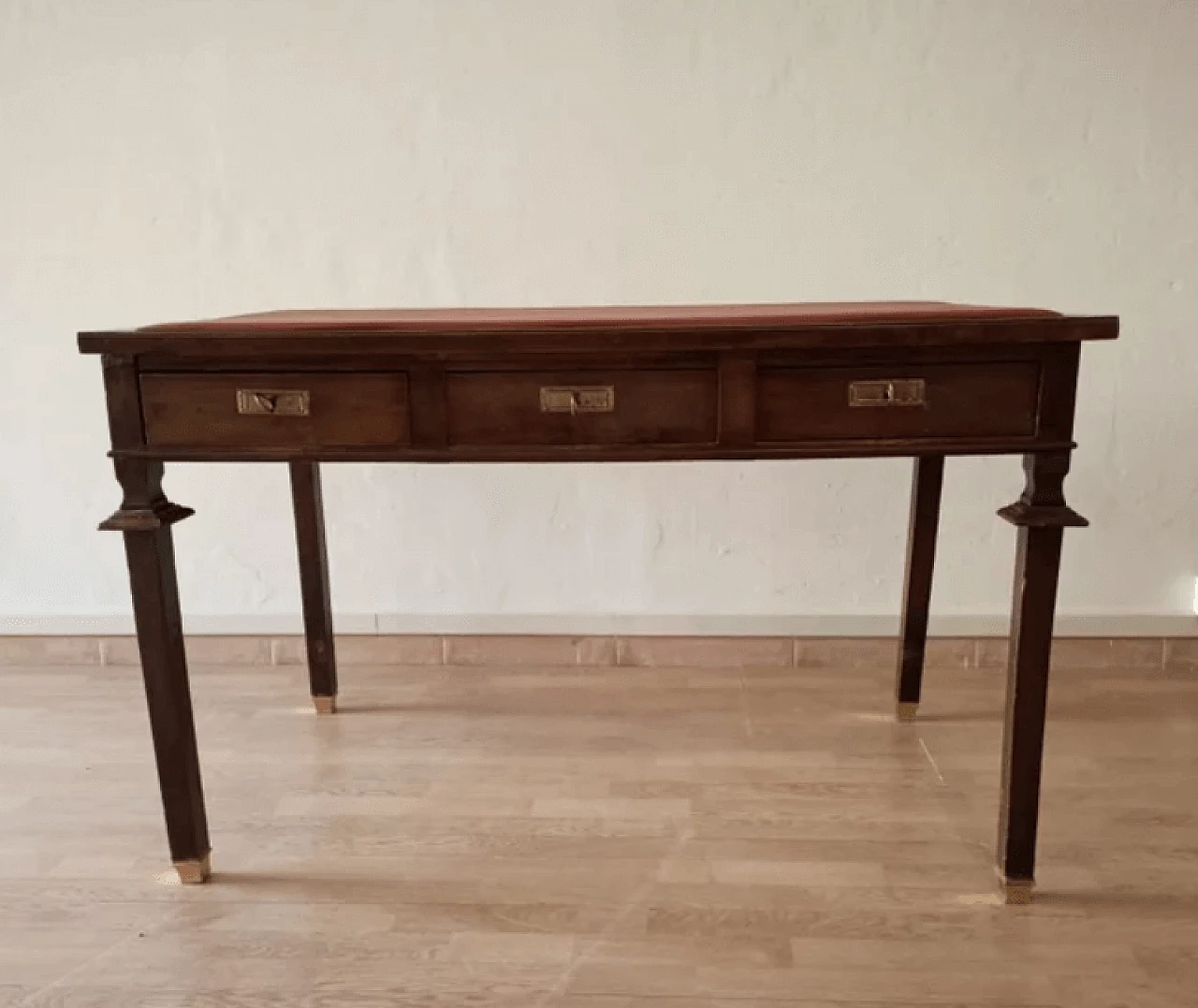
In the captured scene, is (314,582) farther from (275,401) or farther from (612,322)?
(612,322)

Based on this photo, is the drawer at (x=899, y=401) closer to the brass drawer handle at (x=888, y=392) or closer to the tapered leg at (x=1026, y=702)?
the brass drawer handle at (x=888, y=392)

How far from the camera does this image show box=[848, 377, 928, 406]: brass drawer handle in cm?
127

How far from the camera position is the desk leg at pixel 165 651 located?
135 cm

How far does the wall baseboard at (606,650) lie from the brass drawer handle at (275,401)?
1.05m

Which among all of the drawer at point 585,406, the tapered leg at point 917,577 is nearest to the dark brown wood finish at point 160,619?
the drawer at point 585,406

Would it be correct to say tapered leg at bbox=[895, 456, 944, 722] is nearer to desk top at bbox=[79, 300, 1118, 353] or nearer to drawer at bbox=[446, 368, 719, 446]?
desk top at bbox=[79, 300, 1118, 353]

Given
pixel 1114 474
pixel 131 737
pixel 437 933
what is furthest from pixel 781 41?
pixel 131 737

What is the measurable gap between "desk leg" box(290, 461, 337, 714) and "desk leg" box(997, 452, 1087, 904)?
1242 millimetres

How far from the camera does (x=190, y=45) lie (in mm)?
2053

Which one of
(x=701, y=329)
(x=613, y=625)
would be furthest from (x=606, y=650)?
(x=701, y=329)

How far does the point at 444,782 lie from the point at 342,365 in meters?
0.82

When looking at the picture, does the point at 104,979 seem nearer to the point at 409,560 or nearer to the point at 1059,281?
the point at 409,560

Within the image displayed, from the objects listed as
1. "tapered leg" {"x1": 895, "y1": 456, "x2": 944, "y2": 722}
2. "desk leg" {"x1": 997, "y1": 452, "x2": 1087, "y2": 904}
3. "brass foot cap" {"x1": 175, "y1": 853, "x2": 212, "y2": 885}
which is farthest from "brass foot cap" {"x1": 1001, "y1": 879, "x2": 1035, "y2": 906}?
"brass foot cap" {"x1": 175, "y1": 853, "x2": 212, "y2": 885}

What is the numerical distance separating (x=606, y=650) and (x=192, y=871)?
40.4 inches
